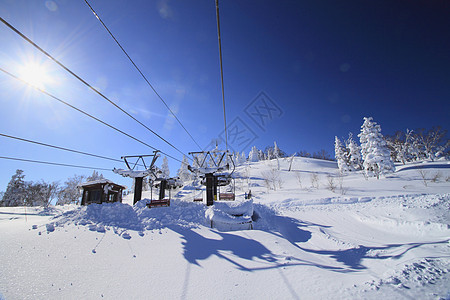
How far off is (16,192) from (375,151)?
8834cm

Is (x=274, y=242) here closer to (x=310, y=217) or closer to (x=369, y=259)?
(x=369, y=259)

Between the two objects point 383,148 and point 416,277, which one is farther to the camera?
point 383,148

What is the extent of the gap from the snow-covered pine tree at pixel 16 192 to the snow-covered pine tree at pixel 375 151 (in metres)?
85.8

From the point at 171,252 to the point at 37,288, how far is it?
345 cm

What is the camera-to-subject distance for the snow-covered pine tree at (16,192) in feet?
140

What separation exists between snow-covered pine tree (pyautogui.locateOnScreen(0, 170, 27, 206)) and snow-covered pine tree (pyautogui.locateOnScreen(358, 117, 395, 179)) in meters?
85.8

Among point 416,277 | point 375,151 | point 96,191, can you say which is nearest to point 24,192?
point 96,191

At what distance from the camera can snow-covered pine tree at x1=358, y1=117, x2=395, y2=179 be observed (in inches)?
1441

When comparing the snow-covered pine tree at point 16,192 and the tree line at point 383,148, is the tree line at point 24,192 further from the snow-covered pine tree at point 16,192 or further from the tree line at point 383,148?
the tree line at point 383,148

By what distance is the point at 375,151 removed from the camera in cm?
3753

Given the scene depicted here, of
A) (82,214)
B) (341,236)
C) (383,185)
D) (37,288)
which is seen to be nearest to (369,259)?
(341,236)

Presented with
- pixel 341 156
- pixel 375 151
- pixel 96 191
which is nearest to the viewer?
pixel 96 191

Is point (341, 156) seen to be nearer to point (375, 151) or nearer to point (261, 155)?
point (375, 151)

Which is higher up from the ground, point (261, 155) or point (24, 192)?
point (261, 155)
